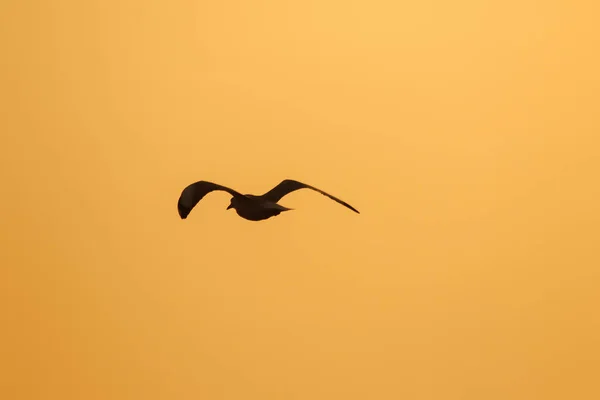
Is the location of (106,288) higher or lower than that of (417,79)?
lower

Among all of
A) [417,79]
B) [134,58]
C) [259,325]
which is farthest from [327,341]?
[134,58]

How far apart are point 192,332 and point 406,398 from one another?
1.36 feet

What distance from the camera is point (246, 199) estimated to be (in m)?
0.99

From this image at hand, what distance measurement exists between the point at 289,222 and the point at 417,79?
0.36 meters

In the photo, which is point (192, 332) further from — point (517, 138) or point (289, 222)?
point (517, 138)

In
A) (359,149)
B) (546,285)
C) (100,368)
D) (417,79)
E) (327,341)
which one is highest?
(417,79)

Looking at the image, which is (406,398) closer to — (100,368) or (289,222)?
(289,222)

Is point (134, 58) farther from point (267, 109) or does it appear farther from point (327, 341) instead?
point (327, 341)

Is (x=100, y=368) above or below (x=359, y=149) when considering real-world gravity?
below

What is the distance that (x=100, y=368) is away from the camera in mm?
1260

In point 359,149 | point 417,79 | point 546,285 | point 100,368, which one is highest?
point 417,79

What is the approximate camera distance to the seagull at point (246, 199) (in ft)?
3.16

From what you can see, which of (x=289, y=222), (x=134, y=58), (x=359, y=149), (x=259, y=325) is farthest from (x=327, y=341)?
(x=134, y=58)

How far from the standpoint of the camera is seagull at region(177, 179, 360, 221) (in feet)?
3.16
